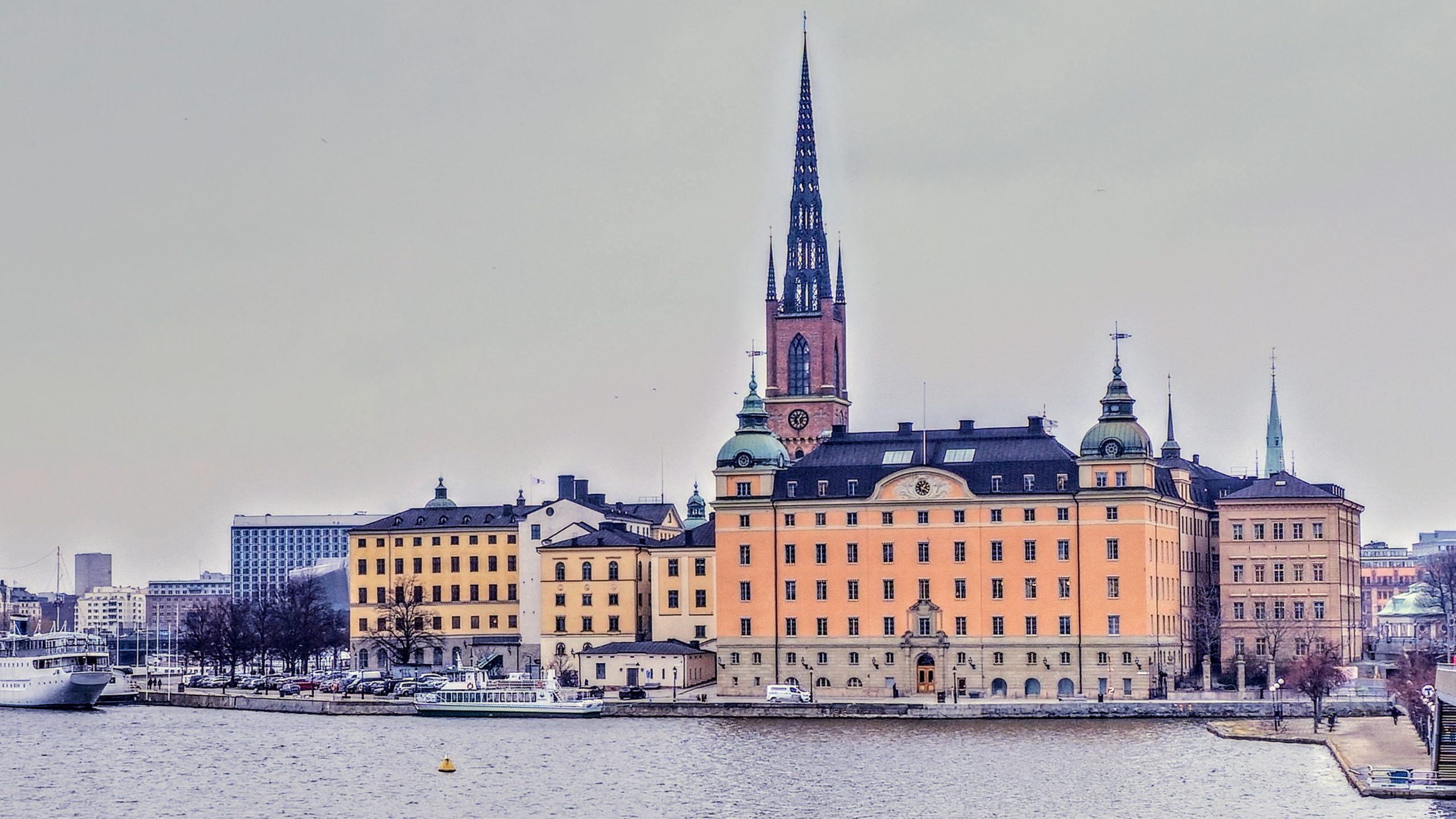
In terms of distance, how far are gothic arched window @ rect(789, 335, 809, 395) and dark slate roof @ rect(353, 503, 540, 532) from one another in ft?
78.2

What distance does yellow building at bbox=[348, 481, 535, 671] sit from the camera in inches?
6196

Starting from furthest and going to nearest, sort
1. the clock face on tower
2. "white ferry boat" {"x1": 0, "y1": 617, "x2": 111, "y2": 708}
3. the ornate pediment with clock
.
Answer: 1. the clock face on tower
2. "white ferry boat" {"x1": 0, "y1": 617, "x2": 111, "y2": 708}
3. the ornate pediment with clock

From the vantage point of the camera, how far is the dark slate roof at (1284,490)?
449ft

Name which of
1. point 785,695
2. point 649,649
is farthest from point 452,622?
point 785,695

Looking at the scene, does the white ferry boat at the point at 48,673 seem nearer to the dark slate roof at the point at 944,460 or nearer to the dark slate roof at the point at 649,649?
the dark slate roof at the point at 649,649

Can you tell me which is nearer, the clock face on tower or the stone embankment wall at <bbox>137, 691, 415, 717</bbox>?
the stone embankment wall at <bbox>137, 691, 415, 717</bbox>

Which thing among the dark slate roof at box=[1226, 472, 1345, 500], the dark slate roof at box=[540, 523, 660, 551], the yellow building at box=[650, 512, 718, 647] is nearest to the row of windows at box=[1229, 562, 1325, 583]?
the dark slate roof at box=[1226, 472, 1345, 500]

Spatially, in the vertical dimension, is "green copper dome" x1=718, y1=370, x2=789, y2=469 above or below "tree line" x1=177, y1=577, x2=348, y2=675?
above

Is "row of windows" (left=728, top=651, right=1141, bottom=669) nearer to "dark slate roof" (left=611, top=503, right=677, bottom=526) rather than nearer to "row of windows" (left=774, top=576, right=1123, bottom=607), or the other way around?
"row of windows" (left=774, top=576, right=1123, bottom=607)

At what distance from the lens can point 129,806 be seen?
84.4 metres

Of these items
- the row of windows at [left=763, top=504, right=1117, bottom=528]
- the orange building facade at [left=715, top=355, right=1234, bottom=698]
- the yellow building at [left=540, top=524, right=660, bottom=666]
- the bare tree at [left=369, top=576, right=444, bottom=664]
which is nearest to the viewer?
the orange building facade at [left=715, top=355, right=1234, bottom=698]

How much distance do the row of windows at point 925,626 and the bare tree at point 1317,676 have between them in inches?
361

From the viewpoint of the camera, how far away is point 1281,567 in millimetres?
136375

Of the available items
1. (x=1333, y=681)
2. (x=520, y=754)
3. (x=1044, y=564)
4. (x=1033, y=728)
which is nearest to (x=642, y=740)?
(x=520, y=754)
